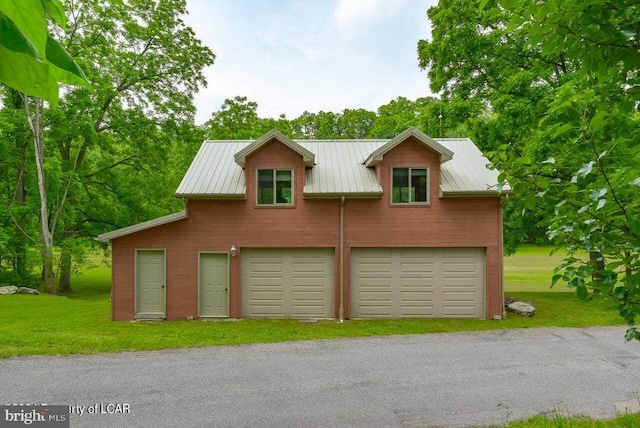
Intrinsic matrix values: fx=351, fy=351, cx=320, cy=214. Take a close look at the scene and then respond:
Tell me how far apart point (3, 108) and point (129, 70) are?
595 centimetres

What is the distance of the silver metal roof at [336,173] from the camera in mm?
11398

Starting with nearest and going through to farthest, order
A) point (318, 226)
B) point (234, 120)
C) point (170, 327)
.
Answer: point (170, 327)
point (318, 226)
point (234, 120)

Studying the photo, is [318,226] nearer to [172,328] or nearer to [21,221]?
[172,328]

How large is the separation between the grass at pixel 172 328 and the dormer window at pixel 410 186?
156 inches

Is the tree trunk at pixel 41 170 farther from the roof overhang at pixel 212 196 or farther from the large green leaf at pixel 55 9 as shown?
the large green leaf at pixel 55 9

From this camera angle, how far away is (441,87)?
54.6 feet

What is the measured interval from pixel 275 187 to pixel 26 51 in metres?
11.3

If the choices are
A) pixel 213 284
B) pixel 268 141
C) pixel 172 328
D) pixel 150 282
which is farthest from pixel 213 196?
pixel 172 328

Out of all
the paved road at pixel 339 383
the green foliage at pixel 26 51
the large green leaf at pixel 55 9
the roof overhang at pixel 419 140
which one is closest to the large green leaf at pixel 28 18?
the green foliage at pixel 26 51

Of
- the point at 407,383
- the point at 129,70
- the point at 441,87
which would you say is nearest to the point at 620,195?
the point at 407,383

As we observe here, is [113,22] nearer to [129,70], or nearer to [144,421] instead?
[129,70]

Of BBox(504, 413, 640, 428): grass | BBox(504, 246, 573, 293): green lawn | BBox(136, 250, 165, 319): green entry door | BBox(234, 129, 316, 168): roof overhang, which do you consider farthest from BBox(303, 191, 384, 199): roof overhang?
BBox(504, 246, 573, 293): green lawn

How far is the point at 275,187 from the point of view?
1178cm

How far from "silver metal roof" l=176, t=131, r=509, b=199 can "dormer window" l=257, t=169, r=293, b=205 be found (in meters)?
0.58
